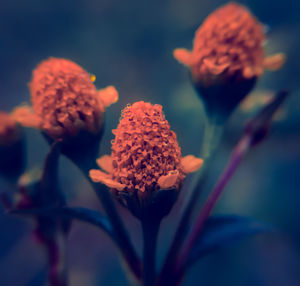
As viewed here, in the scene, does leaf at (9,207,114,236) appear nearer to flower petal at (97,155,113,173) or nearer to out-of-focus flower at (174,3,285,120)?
flower petal at (97,155,113,173)

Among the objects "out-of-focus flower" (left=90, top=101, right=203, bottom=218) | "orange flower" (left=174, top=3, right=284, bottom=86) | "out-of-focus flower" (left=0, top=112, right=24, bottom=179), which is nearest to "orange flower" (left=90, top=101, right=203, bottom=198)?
"out-of-focus flower" (left=90, top=101, right=203, bottom=218)

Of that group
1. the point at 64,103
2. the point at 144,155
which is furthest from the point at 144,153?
the point at 64,103

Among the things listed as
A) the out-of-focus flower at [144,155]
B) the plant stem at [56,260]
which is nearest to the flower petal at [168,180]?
the out-of-focus flower at [144,155]

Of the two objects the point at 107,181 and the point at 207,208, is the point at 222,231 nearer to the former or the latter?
the point at 207,208

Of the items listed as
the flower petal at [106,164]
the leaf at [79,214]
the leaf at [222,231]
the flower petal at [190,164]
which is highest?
the flower petal at [106,164]

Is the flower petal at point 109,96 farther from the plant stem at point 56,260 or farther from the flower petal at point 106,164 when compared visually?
the plant stem at point 56,260

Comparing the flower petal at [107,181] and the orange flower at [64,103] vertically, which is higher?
the orange flower at [64,103]

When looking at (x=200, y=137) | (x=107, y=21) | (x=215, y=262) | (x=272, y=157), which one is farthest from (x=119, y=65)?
(x=215, y=262)
